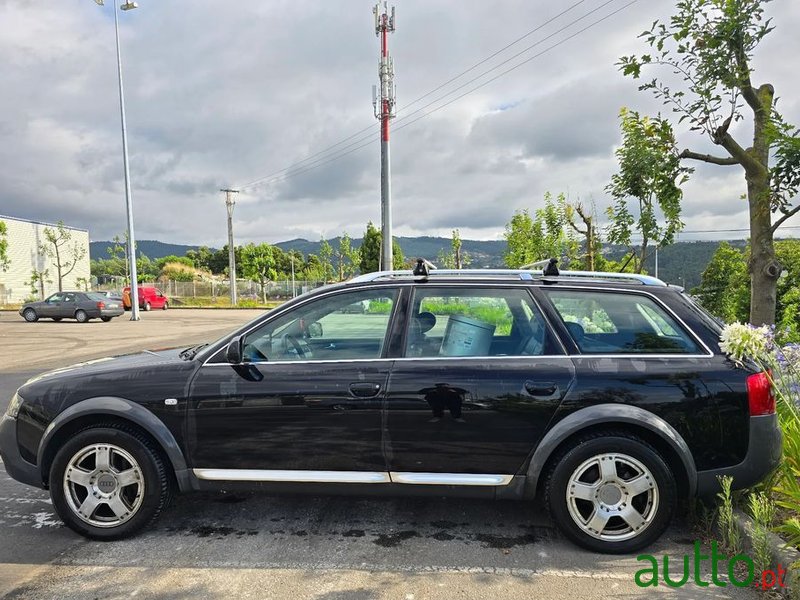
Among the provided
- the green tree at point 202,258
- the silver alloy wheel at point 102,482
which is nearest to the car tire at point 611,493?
the silver alloy wheel at point 102,482

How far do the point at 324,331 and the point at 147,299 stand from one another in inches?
1350

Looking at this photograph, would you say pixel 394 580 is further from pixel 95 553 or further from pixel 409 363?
pixel 95 553

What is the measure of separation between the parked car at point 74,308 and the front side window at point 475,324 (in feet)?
81.7

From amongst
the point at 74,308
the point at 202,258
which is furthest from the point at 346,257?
the point at 202,258

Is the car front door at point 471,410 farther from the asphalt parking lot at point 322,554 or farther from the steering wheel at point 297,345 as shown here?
the steering wheel at point 297,345

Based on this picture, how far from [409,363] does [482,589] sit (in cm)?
130

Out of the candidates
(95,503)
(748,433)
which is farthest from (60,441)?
(748,433)

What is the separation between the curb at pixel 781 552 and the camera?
2592mm

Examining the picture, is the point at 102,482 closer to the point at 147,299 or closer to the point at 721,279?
the point at 721,279

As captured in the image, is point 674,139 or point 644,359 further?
point 674,139

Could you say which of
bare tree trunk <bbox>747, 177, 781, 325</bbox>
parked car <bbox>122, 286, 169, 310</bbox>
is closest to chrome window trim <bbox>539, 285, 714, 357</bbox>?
bare tree trunk <bbox>747, 177, 781, 325</bbox>

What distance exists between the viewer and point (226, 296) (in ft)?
164

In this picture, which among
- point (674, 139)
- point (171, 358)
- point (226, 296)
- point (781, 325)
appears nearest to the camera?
point (171, 358)

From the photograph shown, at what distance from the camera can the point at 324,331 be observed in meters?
3.80
